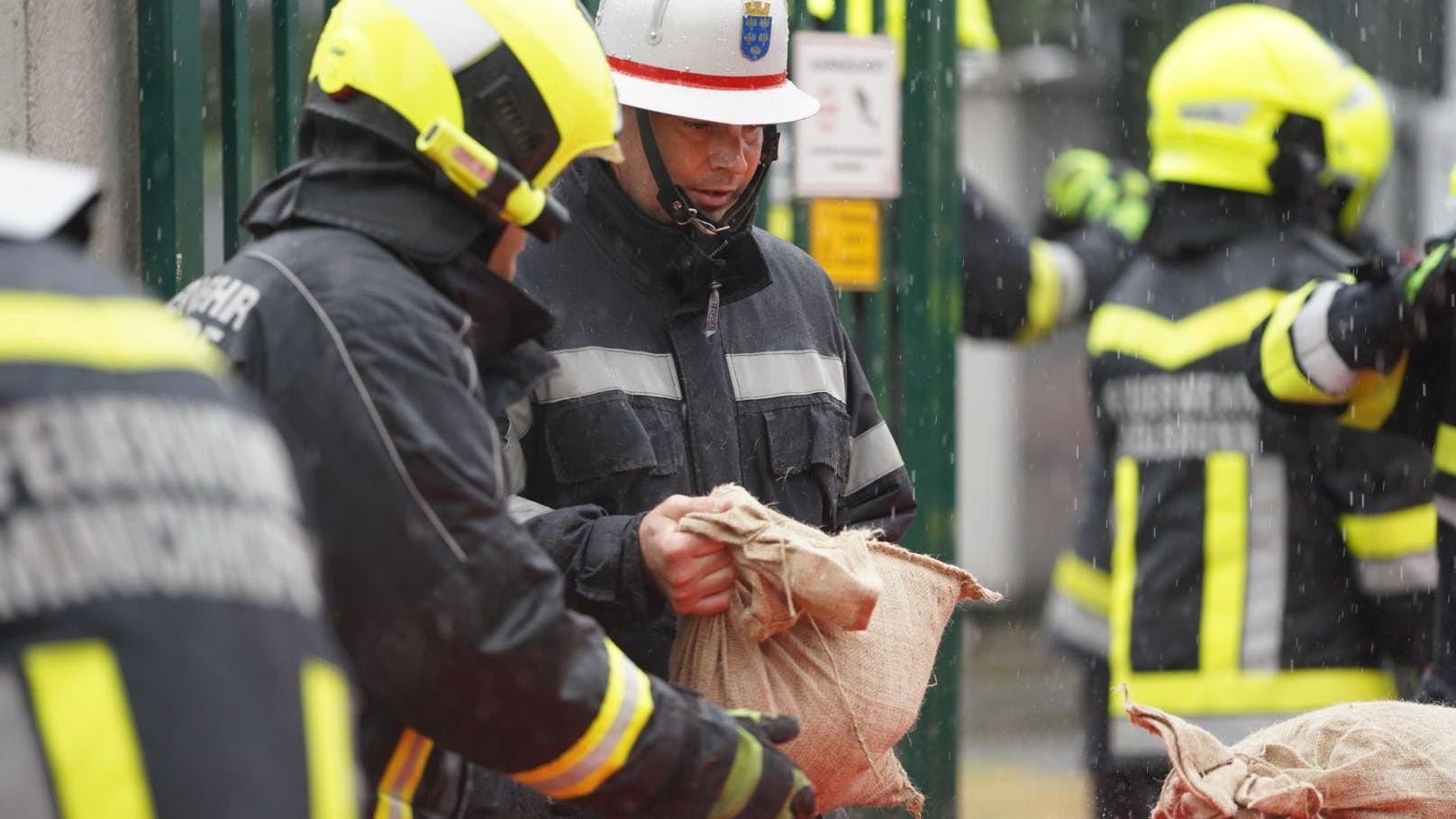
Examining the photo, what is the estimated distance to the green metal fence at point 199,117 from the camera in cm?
392

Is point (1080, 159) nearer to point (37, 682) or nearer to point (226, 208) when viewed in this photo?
point (226, 208)

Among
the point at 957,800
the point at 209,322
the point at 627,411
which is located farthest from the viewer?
the point at 957,800

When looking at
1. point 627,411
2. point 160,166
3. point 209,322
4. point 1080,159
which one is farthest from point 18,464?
point 1080,159

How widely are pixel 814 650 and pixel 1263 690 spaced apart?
2.68m

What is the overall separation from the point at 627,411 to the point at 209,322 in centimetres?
96

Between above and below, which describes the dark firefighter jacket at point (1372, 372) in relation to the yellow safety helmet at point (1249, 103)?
below

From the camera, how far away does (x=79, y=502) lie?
1373 millimetres

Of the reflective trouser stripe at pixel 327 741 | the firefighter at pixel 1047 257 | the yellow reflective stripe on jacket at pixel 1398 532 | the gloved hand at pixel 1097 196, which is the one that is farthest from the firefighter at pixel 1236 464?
the reflective trouser stripe at pixel 327 741

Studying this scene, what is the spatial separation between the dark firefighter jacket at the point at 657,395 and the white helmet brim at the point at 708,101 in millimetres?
141

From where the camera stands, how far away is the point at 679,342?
344 centimetres

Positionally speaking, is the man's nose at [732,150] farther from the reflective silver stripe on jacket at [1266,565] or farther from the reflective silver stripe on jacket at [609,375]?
the reflective silver stripe on jacket at [1266,565]

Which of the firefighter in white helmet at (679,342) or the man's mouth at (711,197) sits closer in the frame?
the firefighter in white helmet at (679,342)

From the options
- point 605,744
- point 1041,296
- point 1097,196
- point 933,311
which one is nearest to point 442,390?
point 605,744

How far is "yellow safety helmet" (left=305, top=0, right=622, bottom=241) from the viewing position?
263 cm
